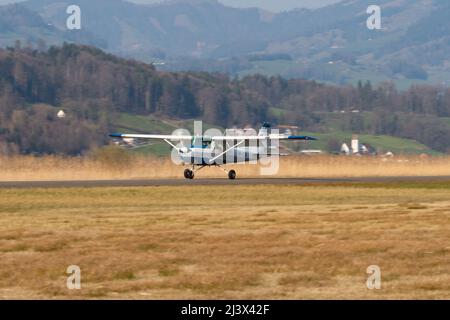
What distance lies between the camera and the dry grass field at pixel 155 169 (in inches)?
2431

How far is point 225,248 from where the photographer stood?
23.9m

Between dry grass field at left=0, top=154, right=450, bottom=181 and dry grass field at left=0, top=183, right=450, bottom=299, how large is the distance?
2220 cm

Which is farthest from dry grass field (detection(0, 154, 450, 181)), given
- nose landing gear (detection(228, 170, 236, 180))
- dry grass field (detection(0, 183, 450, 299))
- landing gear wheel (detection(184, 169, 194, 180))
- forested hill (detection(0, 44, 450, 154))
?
forested hill (detection(0, 44, 450, 154))

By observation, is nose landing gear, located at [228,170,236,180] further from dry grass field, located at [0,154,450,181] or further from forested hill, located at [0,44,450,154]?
forested hill, located at [0,44,450,154]

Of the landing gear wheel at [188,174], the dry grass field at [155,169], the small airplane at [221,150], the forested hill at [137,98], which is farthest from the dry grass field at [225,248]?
the forested hill at [137,98]

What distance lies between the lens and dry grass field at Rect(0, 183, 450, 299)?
61.8 feet

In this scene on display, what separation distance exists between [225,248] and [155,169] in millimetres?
41674

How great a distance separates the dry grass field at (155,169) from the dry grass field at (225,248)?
22197mm

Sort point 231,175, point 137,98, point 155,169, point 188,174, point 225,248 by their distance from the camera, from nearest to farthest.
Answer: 1. point 225,248
2. point 188,174
3. point 231,175
4. point 155,169
5. point 137,98

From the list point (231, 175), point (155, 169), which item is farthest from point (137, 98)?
point (231, 175)

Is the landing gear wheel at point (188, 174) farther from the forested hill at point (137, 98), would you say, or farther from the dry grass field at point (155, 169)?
the forested hill at point (137, 98)

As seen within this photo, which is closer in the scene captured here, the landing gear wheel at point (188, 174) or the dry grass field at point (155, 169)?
the landing gear wheel at point (188, 174)

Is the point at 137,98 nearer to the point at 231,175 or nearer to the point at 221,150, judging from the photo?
the point at 221,150
